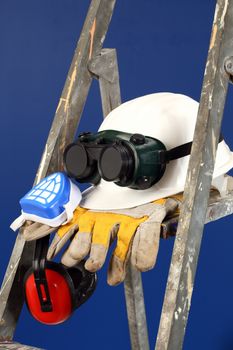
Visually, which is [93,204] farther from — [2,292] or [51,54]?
[51,54]

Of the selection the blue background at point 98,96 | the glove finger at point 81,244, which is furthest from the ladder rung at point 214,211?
the blue background at point 98,96

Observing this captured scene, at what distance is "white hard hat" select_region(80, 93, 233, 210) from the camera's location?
1712 mm

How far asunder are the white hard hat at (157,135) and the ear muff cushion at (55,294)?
15 cm

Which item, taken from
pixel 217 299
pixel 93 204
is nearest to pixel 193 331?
pixel 217 299

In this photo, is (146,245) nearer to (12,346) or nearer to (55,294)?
(55,294)

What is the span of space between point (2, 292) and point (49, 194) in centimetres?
28

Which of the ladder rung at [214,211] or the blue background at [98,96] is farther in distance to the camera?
the blue background at [98,96]

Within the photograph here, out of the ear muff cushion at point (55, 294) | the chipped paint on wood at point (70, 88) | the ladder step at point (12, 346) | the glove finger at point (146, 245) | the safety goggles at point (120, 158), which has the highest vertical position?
the chipped paint on wood at point (70, 88)

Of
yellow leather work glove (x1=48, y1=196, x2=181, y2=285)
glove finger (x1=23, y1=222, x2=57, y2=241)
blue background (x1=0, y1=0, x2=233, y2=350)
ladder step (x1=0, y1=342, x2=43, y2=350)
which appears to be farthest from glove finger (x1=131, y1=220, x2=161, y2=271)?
blue background (x1=0, y1=0, x2=233, y2=350)

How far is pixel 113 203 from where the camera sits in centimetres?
172

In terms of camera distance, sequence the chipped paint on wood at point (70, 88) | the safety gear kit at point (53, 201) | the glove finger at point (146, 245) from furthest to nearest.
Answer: the chipped paint on wood at point (70, 88) < the safety gear kit at point (53, 201) < the glove finger at point (146, 245)

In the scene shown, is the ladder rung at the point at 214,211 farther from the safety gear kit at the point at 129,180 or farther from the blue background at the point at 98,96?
the blue background at the point at 98,96

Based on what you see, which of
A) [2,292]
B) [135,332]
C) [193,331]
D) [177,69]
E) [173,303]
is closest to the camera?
[173,303]

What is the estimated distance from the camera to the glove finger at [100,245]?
5.38 feet
